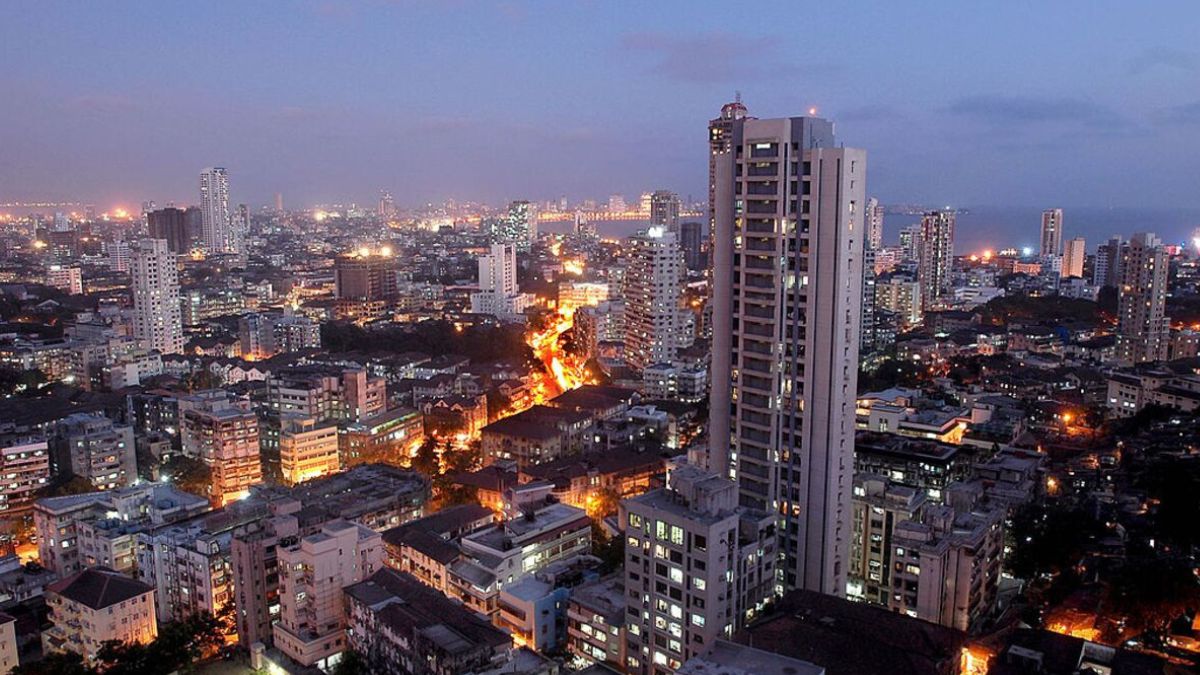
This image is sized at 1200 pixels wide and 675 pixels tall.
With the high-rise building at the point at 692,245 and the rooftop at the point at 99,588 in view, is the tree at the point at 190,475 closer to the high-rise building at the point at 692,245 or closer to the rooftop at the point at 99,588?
the rooftop at the point at 99,588

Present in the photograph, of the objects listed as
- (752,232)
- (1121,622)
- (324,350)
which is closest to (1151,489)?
(1121,622)

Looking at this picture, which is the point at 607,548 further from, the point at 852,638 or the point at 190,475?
the point at 190,475

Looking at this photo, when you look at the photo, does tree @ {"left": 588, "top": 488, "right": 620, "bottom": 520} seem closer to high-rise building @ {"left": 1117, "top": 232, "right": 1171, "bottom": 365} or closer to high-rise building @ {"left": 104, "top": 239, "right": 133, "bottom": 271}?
high-rise building @ {"left": 1117, "top": 232, "right": 1171, "bottom": 365}

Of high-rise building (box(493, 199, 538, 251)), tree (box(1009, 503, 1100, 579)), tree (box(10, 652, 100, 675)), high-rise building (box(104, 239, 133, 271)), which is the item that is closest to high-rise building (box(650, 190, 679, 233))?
high-rise building (box(493, 199, 538, 251))


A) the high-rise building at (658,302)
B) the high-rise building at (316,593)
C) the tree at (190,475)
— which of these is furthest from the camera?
the high-rise building at (658,302)

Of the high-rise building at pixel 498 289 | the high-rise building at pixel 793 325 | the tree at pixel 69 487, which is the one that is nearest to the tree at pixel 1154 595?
the high-rise building at pixel 793 325

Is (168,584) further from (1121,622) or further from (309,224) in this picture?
(309,224)

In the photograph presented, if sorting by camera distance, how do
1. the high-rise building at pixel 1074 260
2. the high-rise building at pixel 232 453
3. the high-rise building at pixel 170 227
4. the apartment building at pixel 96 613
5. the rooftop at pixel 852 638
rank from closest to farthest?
1. the rooftop at pixel 852 638
2. the apartment building at pixel 96 613
3. the high-rise building at pixel 232 453
4. the high-rise building at pixel 1074 260
5. the high-rise building at pixel 170 227

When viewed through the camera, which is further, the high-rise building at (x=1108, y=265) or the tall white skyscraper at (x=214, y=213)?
the tall white skyscraper at (x=214, y=213)
